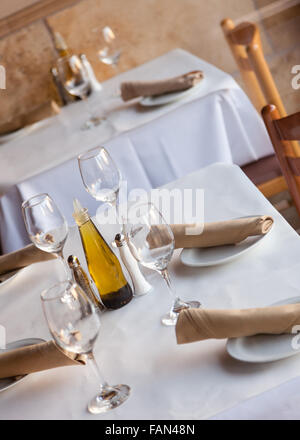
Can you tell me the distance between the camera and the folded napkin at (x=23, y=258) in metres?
1.56

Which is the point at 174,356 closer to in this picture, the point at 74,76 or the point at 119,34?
the point at 74,76

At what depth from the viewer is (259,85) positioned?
236 cm

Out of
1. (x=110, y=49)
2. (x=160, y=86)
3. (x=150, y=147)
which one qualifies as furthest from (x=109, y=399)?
(x=110, y=49)

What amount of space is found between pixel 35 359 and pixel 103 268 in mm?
248

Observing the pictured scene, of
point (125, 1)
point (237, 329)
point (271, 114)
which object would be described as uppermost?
point (125, 1)

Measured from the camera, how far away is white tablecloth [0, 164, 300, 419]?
92 centimetres

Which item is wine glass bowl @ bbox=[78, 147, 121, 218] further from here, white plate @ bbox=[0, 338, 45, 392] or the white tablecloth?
white plate @ bbox=[0, 338, 45, 392]

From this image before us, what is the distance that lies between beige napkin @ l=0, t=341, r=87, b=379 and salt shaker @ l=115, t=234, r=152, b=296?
210 mm

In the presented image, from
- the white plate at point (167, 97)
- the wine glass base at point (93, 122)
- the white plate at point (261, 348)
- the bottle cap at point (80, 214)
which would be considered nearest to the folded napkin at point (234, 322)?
the white plate at point (261, 348)

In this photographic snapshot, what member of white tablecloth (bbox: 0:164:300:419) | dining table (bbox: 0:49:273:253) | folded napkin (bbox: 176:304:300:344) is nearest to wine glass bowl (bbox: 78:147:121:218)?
white tablecloth (bbox: 0:164:300:419)
